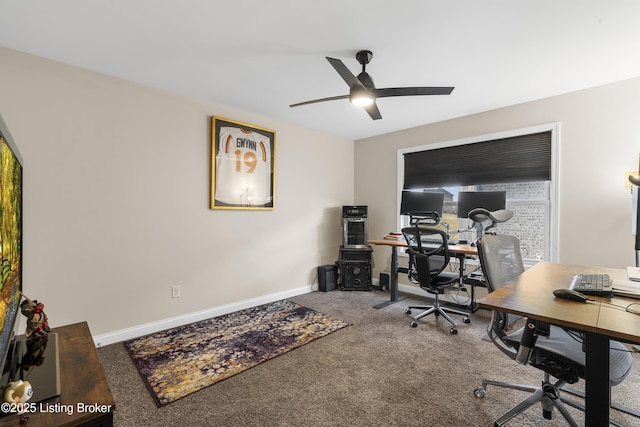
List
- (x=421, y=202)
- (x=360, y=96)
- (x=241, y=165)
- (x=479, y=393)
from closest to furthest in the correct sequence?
(x=479, y=393)
(x=360, y=96)
(x=241, y=165)
(x=421, y=202)

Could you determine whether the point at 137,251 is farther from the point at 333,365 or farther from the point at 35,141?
the point at 333,365

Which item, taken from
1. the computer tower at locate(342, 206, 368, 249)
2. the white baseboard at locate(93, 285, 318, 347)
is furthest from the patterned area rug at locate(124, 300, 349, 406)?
the computer tower at locate(342, 206, 368, 249)

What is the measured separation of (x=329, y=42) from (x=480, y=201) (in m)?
2.42

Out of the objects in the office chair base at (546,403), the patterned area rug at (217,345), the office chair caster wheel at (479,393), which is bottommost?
the patterned area rug at (217,345)

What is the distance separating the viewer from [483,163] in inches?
140

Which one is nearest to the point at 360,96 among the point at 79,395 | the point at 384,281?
the point at 79,395

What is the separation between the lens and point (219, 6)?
5.65 ft

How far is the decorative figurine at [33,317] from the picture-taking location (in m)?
1.26

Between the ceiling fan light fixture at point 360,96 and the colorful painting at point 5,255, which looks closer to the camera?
the colorful painting at point 5,255

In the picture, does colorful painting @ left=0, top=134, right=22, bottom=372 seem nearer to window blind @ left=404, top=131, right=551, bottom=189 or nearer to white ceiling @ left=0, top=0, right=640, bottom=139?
white ceiling @ left=0, top=0, right=640, bottom=139

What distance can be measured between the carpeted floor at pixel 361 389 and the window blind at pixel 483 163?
6.07ft

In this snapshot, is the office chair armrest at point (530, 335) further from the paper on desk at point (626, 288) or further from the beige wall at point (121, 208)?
the beige wall at point (121, 208)

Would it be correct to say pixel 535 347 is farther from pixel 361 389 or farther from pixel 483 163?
pixel 483 163

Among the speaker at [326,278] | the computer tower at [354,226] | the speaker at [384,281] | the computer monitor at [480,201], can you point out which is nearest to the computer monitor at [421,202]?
the computer monitor at [480,201]
